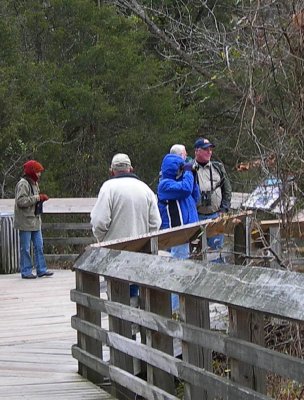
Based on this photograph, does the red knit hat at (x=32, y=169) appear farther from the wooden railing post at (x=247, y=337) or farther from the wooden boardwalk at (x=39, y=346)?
the wooden railing post at (x=247, y=337)

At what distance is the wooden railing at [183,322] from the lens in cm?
385

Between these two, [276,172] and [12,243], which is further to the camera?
[12,243]

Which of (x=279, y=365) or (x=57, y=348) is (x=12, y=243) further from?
(x=279, y=365)

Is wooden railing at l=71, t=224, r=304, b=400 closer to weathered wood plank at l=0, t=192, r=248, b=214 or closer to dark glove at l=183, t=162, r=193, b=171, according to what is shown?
dark glove at l=183, t=162, r=193, b=171

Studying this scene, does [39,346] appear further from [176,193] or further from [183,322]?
[183,322]

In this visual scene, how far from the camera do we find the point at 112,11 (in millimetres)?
21844

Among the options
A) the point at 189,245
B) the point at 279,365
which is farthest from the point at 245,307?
the point at 189,245

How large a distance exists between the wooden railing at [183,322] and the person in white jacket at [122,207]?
1213 mm

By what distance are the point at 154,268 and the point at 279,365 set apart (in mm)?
1510

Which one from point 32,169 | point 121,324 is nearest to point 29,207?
point 32,169

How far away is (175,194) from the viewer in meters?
8.92

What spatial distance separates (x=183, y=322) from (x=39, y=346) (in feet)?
10.4

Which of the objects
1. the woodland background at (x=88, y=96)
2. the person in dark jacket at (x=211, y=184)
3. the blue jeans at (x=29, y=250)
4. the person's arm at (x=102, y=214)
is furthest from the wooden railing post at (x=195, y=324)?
the woodland background at (x=88, y=96)

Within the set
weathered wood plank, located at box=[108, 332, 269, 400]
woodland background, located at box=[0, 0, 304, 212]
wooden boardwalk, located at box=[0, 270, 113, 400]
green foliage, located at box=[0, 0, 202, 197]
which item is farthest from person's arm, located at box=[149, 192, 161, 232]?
green foliage, located at box=[0, 0, 202, 197]
